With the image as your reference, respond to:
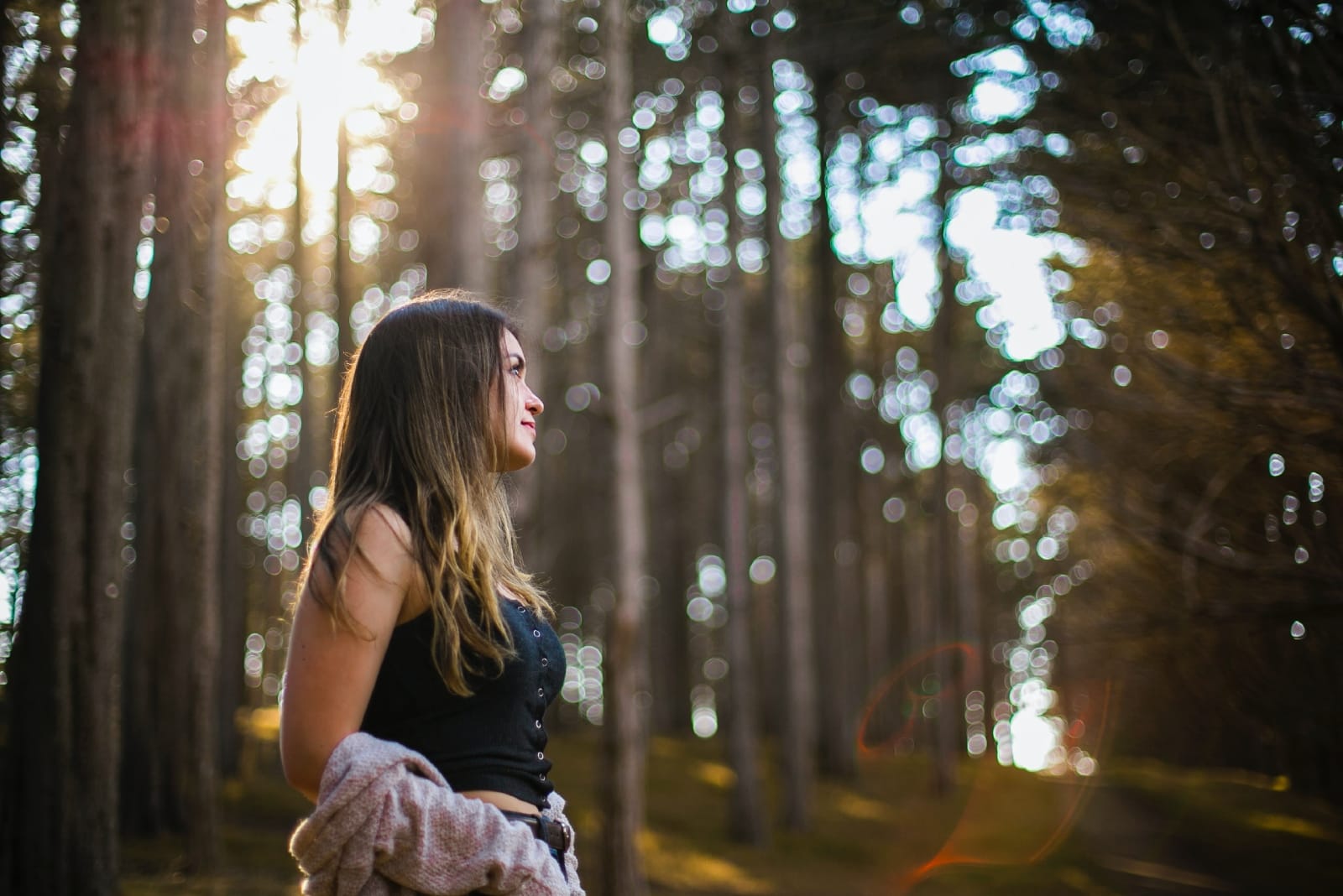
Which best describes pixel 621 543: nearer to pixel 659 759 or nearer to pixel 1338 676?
pixel 1338 676

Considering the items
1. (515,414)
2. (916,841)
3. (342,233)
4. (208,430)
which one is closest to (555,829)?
(515,414)

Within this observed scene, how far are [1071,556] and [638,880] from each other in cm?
1646

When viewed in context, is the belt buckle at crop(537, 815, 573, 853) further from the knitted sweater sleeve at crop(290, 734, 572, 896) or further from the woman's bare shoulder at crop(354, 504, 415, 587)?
the woman's bare shoulder at crop(354, 504, 415, 587)

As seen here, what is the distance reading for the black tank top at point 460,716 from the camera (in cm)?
226

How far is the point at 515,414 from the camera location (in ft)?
8.36

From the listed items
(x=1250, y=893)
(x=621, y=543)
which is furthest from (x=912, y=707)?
(x=621, y=543)

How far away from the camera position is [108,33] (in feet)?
25.1

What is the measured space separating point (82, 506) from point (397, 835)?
6.04 m

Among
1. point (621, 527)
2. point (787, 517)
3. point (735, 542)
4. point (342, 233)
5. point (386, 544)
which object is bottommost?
point (386, 544)

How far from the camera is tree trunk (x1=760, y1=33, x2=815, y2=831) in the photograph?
18062 millimetres

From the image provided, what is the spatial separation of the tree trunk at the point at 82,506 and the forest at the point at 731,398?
0.02 m

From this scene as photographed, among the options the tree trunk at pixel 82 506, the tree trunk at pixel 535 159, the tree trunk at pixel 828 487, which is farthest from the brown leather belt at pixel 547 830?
the tree trunk at pixel 828 487

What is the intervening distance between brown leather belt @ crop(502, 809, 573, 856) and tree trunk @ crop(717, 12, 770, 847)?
49.7ft

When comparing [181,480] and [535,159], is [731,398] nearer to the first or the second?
[535,159]
